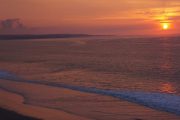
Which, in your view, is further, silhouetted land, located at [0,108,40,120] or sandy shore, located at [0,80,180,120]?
sandy shore, located at [0,80,180,120]

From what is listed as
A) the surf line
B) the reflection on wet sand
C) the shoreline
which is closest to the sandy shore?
the shoreline

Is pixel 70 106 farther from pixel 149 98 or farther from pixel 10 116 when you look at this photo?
pixel 149 98

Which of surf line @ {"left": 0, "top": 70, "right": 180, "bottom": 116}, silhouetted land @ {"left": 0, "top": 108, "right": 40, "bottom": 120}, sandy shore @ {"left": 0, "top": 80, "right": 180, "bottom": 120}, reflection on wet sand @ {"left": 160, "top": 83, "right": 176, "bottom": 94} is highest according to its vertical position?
reflection on wet sand @ {"left": 160, "top": 83, "right": 176, "bottom": 94}

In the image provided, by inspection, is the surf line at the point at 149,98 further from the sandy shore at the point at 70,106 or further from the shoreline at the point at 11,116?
the shoreline at the point at 11,116

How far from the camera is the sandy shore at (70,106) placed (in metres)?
14.1

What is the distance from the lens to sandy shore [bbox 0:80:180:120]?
14109mm

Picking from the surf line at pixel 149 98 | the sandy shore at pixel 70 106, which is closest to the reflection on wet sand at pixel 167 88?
the surf line at pixel 149 98

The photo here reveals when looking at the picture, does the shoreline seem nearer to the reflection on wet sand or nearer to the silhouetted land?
the silhouetted land

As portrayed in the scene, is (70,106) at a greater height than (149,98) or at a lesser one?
lesser

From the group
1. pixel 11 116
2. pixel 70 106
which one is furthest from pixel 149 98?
→ pixel 11 116

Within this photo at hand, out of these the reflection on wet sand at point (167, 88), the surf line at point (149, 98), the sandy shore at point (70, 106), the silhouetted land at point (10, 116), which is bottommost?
the silhouetted land at point (10, 116)

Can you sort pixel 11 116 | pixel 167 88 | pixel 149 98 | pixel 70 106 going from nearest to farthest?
pixel 11 116
pixel 70 106
pixel 149 98
pixel 167 88

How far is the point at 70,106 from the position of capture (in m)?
16.0

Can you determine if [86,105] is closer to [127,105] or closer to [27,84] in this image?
[127,105]
